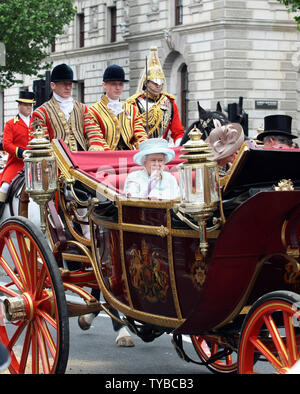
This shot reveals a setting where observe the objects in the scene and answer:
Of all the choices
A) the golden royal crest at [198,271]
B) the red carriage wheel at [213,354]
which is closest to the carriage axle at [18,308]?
the red carriage wheel at [213,354]

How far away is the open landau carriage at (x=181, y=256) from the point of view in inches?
169

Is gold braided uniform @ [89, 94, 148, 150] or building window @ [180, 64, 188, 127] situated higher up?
building window @ [180, 64, 188, 127]

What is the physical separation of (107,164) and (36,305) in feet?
4.34

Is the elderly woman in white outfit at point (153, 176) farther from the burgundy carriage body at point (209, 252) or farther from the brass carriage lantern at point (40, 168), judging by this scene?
the brass carriage lantern at point (40, 168)

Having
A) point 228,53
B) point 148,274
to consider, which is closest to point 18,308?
point 148,274

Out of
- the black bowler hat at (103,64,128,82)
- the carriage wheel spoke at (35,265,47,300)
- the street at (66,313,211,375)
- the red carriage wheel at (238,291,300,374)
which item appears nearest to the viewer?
the red carriage wheel at (238,291,300,374)

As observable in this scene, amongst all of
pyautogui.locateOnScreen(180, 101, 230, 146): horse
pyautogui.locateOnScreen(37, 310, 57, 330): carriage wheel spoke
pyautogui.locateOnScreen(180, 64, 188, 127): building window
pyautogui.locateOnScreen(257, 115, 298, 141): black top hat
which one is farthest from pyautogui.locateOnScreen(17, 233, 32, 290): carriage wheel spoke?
pyautogui.locateOnScreen(180, 64, 188, 127): building window

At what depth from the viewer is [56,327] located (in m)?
A: 5.45

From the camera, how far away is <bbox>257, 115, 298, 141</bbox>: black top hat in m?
6.66

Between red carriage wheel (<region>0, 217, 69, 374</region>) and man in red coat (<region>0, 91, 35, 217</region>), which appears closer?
red carriage wheel (<region>0, 217, 69, 374</region>)

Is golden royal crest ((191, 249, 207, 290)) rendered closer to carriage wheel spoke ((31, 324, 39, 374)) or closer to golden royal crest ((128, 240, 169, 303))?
golden royal crest ((128, 240, 169, 303))

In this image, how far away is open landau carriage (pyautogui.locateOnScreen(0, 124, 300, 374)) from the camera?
429 cm

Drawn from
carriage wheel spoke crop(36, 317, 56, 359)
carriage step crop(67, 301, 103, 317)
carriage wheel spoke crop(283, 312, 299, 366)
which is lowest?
carriage wheel spoke crop(36, 317, 56, 359)

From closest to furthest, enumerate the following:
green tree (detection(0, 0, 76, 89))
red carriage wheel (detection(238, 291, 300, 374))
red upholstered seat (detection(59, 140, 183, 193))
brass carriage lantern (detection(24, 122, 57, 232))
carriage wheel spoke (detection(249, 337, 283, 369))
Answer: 1. red carriage wheel (detection(238, 291, 300, 374))
2. carriage wheel spoke (detection(249, 337, 283, 369))
3. brass carriage lantern (detection(24, 122, 57, 232))
4. red upholstered seat (detection(59, 140, 183, 193))
5. green tree (detection(0, 0, 76, 89))
